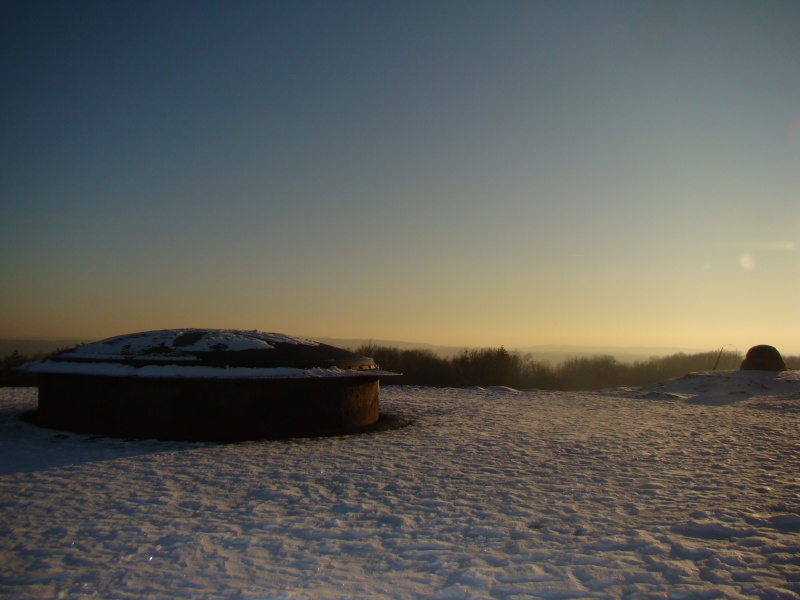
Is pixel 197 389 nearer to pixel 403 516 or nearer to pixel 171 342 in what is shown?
pixel 171 342

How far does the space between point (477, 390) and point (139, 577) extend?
426 inches

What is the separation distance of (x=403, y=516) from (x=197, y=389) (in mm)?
3458

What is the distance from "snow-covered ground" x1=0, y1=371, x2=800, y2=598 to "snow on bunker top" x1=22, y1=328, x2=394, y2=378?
778 millimetres

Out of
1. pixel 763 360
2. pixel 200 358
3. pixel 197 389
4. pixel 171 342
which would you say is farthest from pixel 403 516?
pixel 763 360

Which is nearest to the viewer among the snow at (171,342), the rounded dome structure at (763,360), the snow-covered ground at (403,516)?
the snow-covered ground at (403,516)

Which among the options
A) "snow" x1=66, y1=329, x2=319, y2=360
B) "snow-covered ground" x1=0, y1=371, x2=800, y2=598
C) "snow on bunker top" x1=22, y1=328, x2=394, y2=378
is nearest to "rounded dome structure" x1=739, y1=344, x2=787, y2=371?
"snow-covered ground" x1=0, y1=371, x2=800, y2=598

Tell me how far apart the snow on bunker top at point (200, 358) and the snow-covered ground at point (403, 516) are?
2.55ft

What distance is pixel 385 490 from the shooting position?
14.7 ft

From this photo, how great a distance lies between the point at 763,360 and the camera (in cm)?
1667

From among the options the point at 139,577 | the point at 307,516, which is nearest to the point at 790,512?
the point at 307,516

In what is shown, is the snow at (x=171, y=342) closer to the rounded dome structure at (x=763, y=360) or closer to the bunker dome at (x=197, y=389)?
the bunker dome at (x=197, y=389)

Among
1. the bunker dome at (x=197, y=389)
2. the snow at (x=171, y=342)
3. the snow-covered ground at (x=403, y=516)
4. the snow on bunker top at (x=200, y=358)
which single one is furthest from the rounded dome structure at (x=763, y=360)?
the snow at (x=171, y=342)

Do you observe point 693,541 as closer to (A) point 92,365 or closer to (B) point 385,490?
(B) point 385,490

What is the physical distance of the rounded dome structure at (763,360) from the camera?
16.5m
